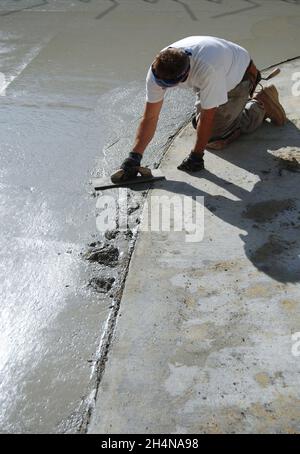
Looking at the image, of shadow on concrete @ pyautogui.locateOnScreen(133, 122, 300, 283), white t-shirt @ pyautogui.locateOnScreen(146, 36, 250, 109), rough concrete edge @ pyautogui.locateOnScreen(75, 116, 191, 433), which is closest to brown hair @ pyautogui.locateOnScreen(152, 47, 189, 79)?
white t-shirt @ pyautogui.locateOnScreen(146, 36, 250, 109)

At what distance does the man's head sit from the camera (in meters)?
3.00

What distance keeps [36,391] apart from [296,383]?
116 cm

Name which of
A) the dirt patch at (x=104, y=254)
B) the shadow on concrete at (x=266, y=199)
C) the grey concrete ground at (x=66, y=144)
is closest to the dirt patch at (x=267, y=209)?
the shadow on concrete at (x=266, y=199)

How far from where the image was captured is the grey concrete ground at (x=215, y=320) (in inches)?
81.0

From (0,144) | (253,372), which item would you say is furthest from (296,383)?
(0,144)

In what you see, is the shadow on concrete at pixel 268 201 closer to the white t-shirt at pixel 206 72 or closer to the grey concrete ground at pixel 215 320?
the grey concrete ground at pixel 215 320

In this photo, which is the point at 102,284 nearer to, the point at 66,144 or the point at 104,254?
the point at 104,254

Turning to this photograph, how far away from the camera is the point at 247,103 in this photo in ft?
13.5

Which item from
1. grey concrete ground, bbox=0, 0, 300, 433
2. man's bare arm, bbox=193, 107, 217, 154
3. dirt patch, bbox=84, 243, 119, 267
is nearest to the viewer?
grey concrete ground, bbox=0, 0, 300, 433

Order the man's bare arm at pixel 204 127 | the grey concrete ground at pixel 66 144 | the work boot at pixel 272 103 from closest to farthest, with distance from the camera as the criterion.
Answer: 1. the grey concrete ground at pixel 66 144
2. the man's bare arm at pixel 204 127
3. the work boot at pixel 272 103

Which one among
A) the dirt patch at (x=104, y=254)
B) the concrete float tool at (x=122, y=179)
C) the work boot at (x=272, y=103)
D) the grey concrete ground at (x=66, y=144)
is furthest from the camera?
the work boot at (x=272, y=103)

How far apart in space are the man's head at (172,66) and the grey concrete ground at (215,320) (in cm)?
79

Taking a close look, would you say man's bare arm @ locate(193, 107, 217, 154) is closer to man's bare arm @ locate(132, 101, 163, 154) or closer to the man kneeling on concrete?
the man kneeling on concrete
